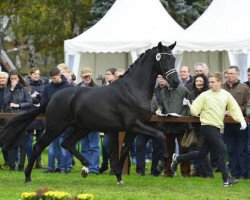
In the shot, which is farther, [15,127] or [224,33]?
[224,33]

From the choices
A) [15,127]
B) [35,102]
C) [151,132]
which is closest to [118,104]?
[151,132]

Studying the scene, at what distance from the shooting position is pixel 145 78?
601 inches

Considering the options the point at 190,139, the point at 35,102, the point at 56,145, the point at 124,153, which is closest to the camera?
the point at 124,153

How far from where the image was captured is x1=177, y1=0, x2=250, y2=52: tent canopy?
2370cm

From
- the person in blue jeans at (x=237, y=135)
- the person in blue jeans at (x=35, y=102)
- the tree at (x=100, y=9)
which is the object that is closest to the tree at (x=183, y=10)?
the tree at (x=100, y=9)

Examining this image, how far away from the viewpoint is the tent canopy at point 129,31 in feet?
84.3

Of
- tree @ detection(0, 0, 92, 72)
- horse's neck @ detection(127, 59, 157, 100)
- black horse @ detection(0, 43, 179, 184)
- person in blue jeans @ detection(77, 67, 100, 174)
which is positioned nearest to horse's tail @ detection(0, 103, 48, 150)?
black horse @ detection(0, 43, 179, 184)

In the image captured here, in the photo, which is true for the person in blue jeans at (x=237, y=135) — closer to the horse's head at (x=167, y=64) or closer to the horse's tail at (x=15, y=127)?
the horse's head at (x=167, y=64)

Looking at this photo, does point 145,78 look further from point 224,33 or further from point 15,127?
point 224,33

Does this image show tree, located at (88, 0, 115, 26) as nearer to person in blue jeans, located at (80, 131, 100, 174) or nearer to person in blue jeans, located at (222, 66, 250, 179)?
person in blue jeans, located at (80, 131, 100, 174)

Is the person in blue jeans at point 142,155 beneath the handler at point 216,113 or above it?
beneath

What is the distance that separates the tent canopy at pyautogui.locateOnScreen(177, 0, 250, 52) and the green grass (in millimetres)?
6872

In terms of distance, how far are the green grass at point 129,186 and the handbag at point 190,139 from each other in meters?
0.61

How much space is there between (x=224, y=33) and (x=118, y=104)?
9668 millimetres
